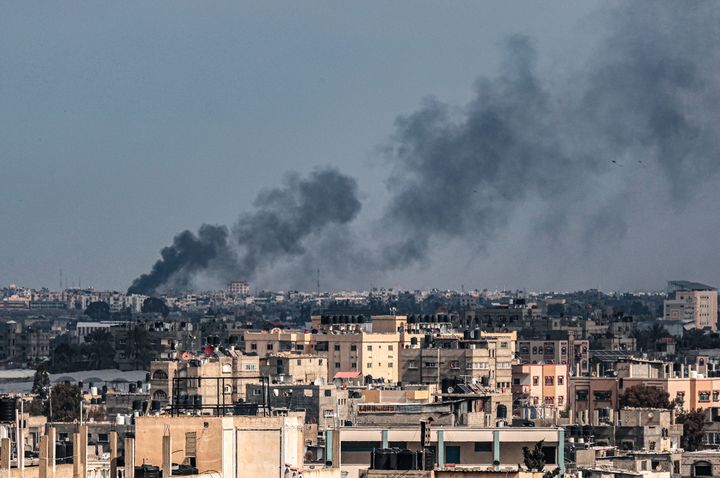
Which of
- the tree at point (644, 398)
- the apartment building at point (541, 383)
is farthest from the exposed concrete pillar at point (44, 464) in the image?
the apartment building at point (541, 383)

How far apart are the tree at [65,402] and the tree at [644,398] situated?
57.5 ft

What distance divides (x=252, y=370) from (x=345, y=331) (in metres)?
21.5

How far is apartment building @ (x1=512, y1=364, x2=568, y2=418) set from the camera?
302 feet

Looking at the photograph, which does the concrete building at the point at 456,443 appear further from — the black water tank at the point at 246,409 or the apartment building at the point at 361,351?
the apartment building at the point at 361,351

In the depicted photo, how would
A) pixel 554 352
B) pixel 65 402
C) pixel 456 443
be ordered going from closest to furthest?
1. pixel 456 443
2. pixel 65 402
3. pixel 554 352

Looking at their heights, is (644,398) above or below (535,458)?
below

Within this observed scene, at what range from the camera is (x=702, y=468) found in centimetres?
5541

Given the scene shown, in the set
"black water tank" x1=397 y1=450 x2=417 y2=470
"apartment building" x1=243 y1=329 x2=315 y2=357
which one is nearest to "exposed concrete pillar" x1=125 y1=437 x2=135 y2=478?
"black water tank" x1=397 y1=450 x2=417 y2=470

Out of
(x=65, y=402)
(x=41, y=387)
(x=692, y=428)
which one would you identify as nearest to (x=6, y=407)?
(x=692, y=428)

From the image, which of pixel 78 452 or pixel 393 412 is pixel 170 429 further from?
pixel 393 412

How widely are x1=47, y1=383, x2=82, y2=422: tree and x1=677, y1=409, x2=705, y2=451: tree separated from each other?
690 inches

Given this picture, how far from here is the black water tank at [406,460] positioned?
28125mm

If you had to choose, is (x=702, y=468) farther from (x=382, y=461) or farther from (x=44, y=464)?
(x=44, y=464)

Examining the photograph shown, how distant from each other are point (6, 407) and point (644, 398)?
167ft
